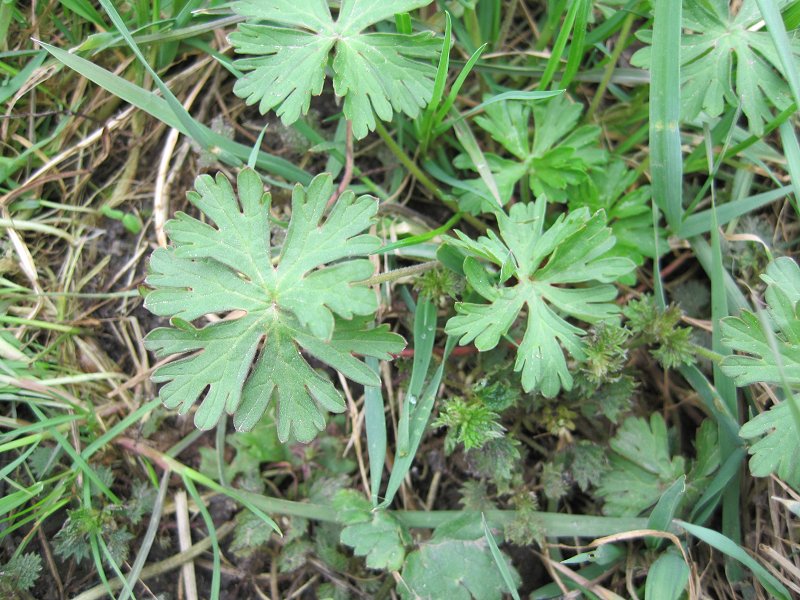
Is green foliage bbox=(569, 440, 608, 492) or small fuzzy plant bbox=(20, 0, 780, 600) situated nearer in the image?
small fuzzy plant bbox=(20, 0, 780, 600)

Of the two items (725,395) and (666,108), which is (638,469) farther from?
(666,108)

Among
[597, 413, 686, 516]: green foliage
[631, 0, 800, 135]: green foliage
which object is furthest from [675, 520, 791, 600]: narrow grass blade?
[631, 0, 800, 135]: green foliage

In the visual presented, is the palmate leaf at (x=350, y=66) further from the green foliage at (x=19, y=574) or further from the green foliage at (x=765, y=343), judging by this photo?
the green foliage at (x=19, y=574)

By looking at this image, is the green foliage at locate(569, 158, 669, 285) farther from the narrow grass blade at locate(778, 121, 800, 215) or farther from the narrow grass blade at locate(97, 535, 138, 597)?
the narrow grass blade at locate(97, 535, 138, 597)

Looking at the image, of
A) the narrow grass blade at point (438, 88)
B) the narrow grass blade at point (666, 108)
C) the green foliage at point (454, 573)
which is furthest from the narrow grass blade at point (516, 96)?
the green foliage at point (454, 573)

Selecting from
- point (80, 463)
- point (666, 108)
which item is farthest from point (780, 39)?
point (80, 463)

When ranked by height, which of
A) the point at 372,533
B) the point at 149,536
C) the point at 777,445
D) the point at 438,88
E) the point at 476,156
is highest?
the point at 438,88
